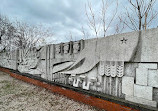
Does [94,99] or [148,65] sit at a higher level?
[148,65]

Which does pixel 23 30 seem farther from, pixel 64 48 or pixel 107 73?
pixel 107 73

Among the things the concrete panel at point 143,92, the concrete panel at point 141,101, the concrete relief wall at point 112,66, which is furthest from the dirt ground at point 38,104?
the concrete panel at point 143,92

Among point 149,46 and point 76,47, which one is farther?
point 76,47

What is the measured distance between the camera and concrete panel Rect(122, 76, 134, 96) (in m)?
1.93

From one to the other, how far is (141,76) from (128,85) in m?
0.33

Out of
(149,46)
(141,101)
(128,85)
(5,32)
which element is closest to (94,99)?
(128,85)

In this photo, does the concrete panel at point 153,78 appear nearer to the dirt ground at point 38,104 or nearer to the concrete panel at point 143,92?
the concrete panel at point 143,92

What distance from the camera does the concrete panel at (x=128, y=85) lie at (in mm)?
1933

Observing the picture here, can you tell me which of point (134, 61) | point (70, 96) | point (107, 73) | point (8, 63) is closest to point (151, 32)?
point (134, 61)

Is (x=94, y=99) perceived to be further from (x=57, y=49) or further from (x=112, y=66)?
(x=57, y=49)

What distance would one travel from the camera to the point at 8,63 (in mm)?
7203

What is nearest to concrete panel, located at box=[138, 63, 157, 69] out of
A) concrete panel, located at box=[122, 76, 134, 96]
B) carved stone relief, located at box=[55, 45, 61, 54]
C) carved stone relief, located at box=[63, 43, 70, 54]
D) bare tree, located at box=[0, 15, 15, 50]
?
concrete panel, located at box=[122, 76, 134, 96]

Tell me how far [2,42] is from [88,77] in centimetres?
1507

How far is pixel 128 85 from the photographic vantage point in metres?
1.97
